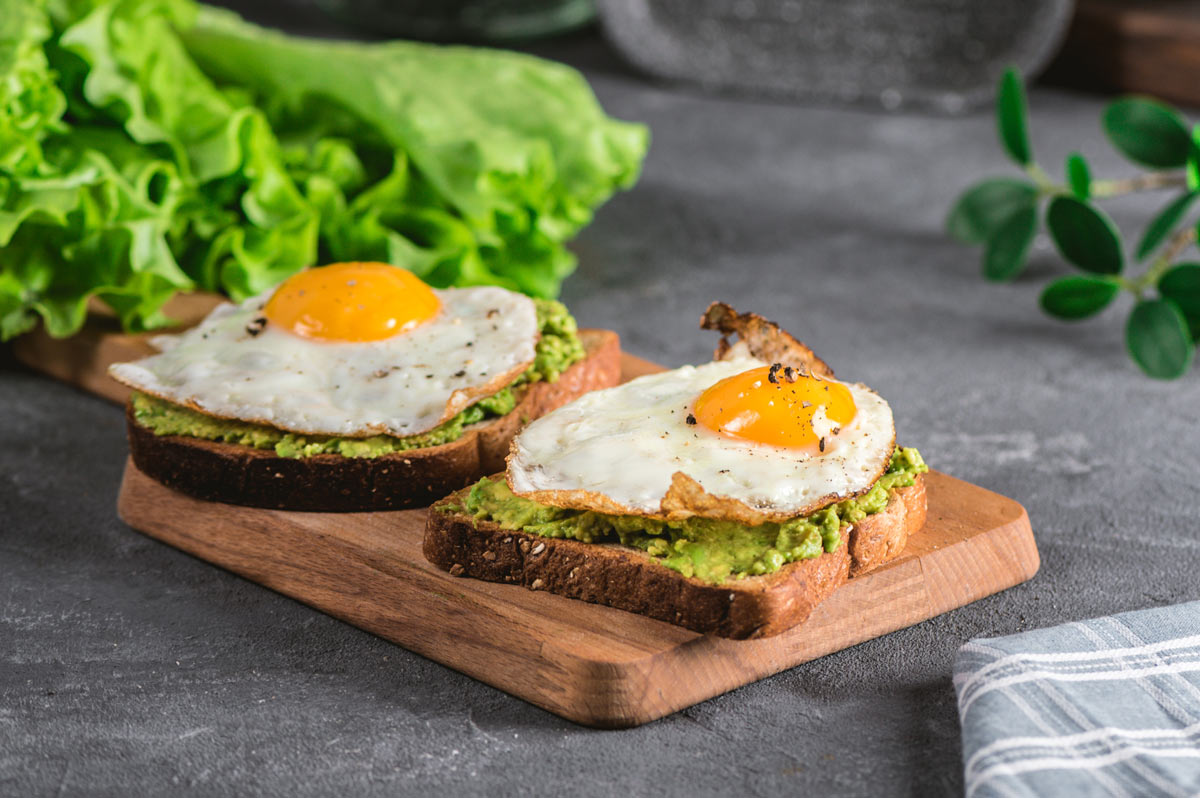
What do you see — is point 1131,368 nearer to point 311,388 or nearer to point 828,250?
point 828,250

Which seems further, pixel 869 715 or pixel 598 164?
pixel 598 164

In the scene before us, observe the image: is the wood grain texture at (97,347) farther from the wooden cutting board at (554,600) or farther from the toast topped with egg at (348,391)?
the wooden cutting board at (554,600)

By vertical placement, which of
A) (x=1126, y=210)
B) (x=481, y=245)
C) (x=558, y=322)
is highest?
(x=558, y=322)

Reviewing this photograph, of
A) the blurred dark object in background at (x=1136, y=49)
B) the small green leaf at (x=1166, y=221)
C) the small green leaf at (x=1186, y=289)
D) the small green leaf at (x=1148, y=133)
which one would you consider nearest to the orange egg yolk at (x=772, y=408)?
the small green leaf at (x=1186, y=289)

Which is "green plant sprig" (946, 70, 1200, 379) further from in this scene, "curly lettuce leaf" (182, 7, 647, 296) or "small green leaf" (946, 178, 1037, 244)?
"curly lettuce leaf" (182, 7, 647, 296)

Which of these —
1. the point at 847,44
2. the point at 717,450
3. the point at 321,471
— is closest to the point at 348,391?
the point at 321,471

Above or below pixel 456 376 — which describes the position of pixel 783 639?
below

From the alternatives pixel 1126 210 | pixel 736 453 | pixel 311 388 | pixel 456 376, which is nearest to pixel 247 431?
pixel 311 388
